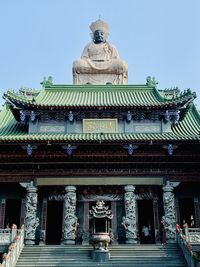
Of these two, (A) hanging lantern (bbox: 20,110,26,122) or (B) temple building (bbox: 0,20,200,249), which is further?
(A) hanging lantern (bbox: 20,110,26,122)

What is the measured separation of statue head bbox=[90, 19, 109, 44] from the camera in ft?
114

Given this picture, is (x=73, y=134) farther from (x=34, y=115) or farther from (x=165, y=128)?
(x=165, y=128)

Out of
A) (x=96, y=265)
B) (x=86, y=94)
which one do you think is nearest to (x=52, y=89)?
(x=86, y=94)

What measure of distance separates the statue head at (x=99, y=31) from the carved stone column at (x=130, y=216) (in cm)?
1875

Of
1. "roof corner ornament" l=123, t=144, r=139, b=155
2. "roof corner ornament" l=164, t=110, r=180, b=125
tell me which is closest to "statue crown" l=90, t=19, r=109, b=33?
"roof corner ornament" l=164, t=110, r=180, b=125

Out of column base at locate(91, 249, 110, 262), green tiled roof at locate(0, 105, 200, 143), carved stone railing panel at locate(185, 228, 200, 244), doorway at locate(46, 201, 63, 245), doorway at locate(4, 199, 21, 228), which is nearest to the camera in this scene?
column base at locate(91, 249, 110, 262)

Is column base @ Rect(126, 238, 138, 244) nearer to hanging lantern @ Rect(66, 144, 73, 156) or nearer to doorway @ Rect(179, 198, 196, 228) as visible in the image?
doorway @ Rect(179, 198, 196, 228)

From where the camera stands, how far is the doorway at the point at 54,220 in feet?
67.9

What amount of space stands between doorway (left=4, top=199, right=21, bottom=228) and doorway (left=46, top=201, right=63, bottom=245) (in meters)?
1.65

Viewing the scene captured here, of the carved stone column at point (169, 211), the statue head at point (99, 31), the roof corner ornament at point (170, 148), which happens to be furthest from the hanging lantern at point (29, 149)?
the statue head at point (99, 31)

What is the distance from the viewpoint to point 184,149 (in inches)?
787

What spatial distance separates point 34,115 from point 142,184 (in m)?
7.32

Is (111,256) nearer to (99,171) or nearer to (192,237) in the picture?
(192,237)

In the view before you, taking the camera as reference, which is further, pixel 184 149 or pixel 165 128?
pixel 165 128
